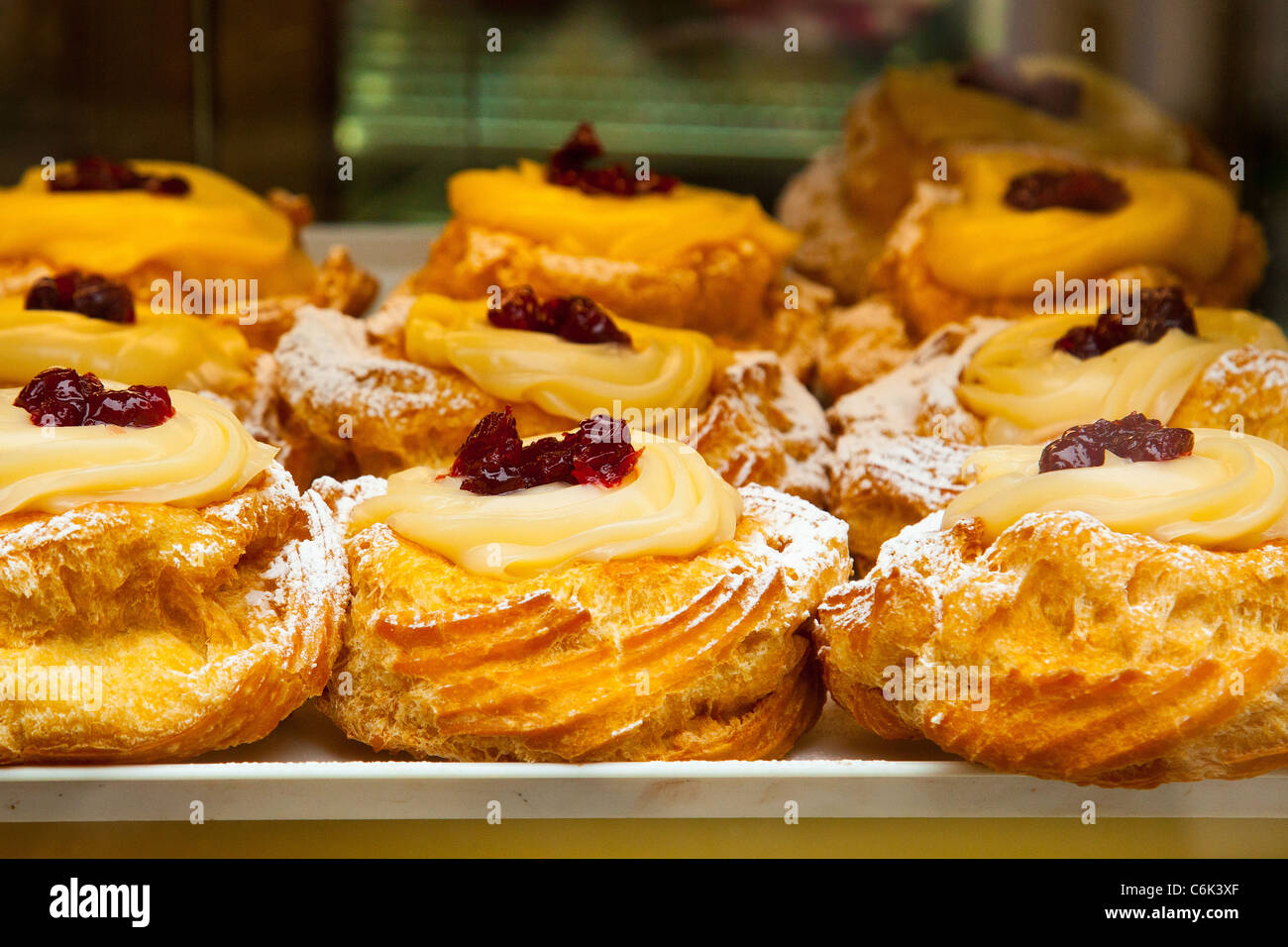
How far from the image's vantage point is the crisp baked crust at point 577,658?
2164 millimetres

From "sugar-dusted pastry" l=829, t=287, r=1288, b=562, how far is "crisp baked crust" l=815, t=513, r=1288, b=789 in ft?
2.22

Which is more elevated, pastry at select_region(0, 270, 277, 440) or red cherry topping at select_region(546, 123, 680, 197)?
red cherry topping at select_region(546, 123, 680, 197)

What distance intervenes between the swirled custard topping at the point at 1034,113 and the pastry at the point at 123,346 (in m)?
2.25

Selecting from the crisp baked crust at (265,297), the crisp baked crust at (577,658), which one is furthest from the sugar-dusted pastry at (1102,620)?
the crisp baked crust at (265,297)

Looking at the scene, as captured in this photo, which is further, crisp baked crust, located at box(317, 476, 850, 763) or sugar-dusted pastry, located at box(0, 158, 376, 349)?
Answer: sugar-dusted pastry, located at box(0, 158, 376, 349)

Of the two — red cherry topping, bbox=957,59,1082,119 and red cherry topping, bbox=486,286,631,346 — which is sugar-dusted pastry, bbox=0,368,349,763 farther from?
red cherry topping, bbox=957,59,1082,119

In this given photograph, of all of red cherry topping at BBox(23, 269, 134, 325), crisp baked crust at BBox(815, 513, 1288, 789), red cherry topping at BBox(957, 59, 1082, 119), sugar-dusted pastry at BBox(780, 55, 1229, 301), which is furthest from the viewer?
red cherry topping at BBox(957, 59, 1082, 119)

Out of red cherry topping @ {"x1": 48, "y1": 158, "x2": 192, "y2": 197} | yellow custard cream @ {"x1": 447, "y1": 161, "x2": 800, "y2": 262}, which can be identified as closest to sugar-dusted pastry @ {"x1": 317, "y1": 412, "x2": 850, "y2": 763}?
yellow custard cream @ {"x1": 447, "y1": 161, "x2": 800, "y2": 262}

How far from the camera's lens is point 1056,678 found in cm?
203

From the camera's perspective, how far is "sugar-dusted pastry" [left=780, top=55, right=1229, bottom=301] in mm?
3842

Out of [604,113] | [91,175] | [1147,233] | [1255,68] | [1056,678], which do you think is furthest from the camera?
[604,113]
